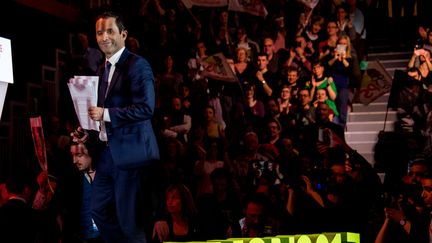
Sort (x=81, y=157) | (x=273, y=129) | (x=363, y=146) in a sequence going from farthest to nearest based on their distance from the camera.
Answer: (x=363, y=146), (x=273, y=129), (x=81, y=157)

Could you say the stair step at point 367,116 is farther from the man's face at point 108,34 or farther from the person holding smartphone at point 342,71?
the man's face at point 108,34

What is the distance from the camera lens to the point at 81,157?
500 cm

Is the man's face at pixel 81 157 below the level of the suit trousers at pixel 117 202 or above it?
above

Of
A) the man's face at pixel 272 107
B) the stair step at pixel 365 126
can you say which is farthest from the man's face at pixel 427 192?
the stair step at pixel 365 126

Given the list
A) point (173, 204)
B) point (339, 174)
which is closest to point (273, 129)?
point (339, 174)

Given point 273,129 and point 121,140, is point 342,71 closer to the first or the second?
point 273,129

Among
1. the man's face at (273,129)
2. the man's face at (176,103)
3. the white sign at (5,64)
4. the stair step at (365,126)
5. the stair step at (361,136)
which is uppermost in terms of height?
the white sign at (5,64)

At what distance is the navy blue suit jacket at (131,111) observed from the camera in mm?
4637

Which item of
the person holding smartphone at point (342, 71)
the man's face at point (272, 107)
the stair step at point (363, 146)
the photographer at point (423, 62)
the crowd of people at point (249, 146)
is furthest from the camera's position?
the stair step at point (363, 146)

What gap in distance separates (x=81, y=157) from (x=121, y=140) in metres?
0.44

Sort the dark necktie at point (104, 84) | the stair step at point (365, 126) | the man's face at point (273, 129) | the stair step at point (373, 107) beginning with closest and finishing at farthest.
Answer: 1. the dark necktie at point (104, 84)
2. the man's face at point (273, 129)
3. the stair step at point (365, 126)
4. the stair step at point (373, 107)

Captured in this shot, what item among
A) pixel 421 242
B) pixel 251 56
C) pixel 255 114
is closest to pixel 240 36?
pixel 251 56

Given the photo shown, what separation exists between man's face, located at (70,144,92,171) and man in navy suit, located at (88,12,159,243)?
9.5 inches

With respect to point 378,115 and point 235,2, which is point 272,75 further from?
point 378,115
